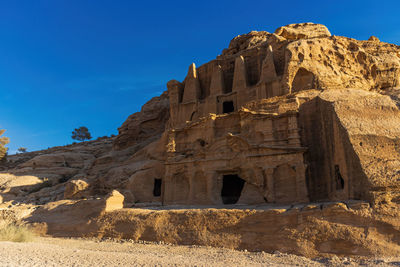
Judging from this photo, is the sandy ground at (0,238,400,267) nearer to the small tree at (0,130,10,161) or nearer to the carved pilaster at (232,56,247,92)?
the carved pilaster at (232,56,247,92)

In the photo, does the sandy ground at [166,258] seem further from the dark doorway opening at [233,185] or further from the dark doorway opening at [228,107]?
the dark doorway opening at [228,107]

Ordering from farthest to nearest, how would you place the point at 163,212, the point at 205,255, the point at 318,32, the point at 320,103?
the point at 318,32 < the point at 320,103 < the point at 163,212 < the point at 205,255

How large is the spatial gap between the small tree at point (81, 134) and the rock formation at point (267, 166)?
35.7 m

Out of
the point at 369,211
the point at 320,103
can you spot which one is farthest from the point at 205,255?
the point at 320,103

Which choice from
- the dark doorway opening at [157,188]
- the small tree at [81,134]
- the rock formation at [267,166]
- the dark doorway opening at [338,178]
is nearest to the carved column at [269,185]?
the rock formation at [267,166]

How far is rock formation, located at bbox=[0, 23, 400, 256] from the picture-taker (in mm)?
11688

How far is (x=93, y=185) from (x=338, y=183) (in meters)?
19.7

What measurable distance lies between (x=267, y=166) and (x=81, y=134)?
201ft

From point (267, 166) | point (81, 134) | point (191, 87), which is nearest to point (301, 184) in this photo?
point (267, 166)

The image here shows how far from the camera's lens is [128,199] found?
23.4 meters

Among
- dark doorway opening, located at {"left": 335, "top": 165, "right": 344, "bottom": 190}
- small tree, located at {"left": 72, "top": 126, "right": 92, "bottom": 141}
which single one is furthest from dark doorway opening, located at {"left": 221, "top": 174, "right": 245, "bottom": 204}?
small tree, located at {"left": 72, "top": 126, "right": 92, "bottom": 141}

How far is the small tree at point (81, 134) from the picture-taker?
70.7 metres

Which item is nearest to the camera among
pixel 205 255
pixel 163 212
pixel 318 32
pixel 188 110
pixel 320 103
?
pixel 205 255

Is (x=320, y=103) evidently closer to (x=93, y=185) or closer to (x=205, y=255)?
(x=205, y=255)
